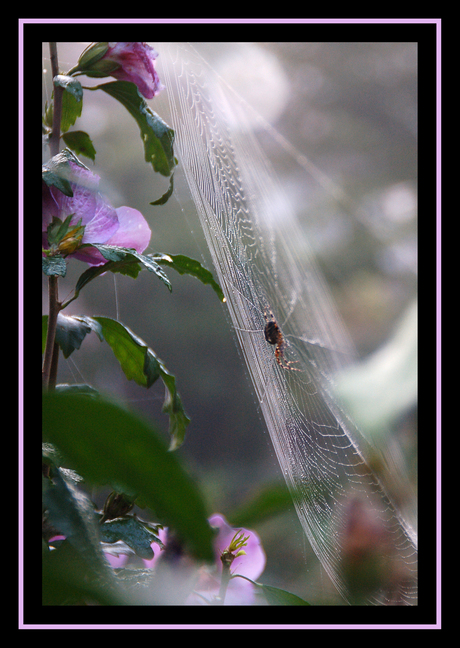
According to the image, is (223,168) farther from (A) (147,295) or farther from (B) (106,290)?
(A) (147,295)

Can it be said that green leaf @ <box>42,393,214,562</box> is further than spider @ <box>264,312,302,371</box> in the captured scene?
No

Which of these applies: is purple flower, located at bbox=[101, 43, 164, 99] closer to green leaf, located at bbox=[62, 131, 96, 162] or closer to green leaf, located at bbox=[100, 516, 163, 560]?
green leaf, located at bbox=[62, 131, 96, 162]

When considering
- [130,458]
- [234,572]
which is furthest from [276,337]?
[130,458]

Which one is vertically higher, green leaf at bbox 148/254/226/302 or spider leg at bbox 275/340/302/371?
green leaf at bbox 148/254/226/302

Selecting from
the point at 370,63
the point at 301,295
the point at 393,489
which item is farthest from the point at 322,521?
the point at 370,63

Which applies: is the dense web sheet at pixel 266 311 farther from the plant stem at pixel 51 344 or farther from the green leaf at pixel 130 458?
the green leaf at pixel 130 458

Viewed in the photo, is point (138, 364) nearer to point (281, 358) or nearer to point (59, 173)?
point (59, 173)

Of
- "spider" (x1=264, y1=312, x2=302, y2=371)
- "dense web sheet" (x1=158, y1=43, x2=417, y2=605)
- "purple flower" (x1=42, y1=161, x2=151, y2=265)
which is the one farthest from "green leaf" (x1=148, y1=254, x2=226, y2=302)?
"spider" (x1=264, y1=312, x2=302, y2=371)

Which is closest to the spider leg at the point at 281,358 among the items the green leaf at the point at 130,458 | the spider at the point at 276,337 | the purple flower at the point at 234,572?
the spider at the point at 276,337
